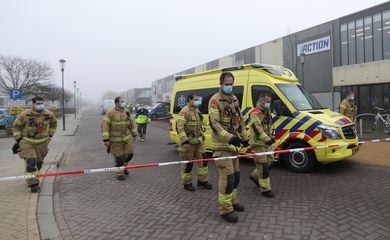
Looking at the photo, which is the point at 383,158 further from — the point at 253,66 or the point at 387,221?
the point at 387,221

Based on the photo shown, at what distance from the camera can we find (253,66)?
26.0 feet

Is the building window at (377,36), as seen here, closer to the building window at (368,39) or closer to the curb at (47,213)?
the building window at (368,39)

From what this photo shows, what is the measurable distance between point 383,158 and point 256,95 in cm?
377

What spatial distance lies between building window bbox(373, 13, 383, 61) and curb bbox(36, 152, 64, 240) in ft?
68.9

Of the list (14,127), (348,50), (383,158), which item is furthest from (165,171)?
(348,50)

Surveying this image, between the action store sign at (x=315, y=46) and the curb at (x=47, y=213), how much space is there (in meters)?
23.1

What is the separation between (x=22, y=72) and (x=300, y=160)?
4611 cm

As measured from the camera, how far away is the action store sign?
2475cm

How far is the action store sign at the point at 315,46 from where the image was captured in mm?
24750

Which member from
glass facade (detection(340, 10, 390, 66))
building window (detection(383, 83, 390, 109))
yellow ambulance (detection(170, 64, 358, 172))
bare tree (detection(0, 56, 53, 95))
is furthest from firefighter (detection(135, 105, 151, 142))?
bare tree (detection(0, 56, 53, 95))

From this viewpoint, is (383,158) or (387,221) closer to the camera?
(387,221)

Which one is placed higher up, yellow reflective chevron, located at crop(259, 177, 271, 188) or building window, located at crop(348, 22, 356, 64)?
building window, located at crop(348, 22, 356, 64)

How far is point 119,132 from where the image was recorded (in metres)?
7.03

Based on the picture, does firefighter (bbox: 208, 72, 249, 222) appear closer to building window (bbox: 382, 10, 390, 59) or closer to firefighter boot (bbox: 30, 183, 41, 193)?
firefighter boot (bbox: 30, 183, 41, 193)
